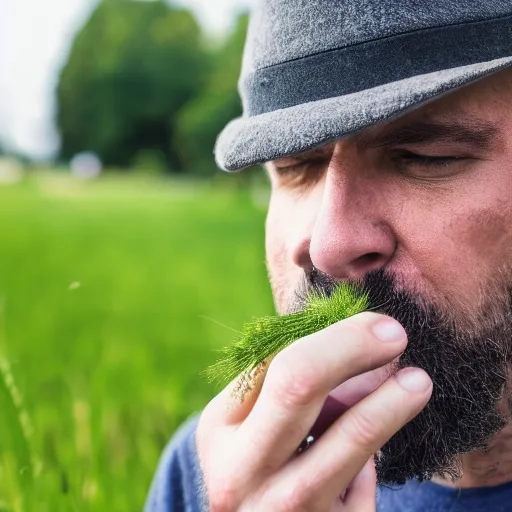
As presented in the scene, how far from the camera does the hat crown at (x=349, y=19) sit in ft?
5.22

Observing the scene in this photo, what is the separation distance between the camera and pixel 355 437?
1271 mm

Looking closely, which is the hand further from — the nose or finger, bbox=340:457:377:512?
the nose

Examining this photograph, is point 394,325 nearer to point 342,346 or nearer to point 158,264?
point 342,346

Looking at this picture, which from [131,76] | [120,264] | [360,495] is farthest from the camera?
[131,76]

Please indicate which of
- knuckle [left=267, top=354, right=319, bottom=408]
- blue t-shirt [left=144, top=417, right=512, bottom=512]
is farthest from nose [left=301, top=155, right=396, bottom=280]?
blue t-shirt [left=144, top=417, right=512, bottom=512]

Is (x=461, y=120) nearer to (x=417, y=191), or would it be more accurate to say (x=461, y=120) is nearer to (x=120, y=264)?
(x=417, y=191)

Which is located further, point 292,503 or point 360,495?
point 360,495

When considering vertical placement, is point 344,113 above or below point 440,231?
above

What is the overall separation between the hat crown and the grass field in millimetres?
607

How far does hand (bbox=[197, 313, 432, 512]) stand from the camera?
48.8 inches

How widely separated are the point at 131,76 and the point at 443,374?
23.9 metres

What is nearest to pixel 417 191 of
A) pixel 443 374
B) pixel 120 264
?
pixel 443 374

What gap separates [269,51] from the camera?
1784mm

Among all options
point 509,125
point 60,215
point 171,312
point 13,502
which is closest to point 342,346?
point 509,125
